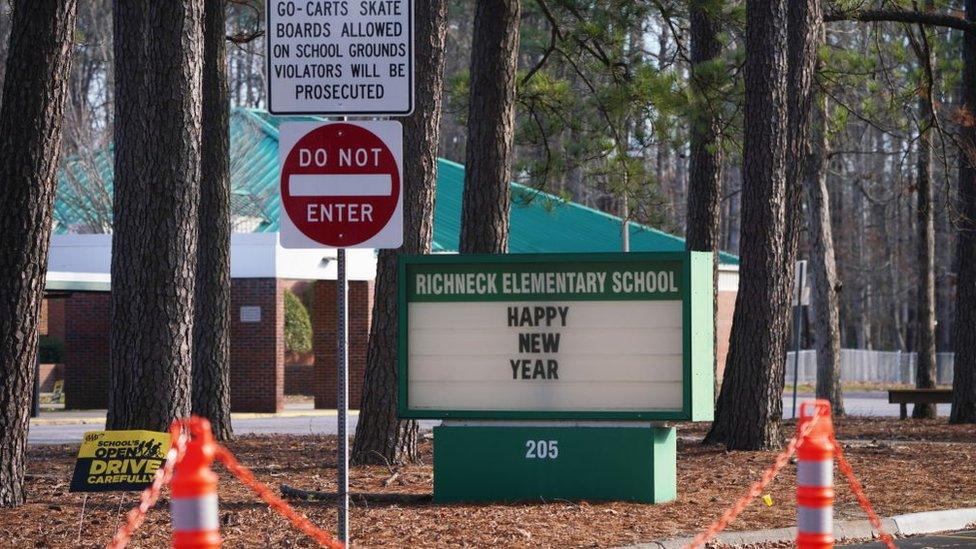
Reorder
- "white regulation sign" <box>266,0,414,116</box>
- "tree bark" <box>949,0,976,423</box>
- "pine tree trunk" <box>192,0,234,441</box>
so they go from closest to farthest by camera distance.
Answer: "white regulation sign" <box>266,0,414,116</box> < "pine tree trunk" <box>192,0,234,441</box> < "tree bark" <box>949,0,976,423</box>

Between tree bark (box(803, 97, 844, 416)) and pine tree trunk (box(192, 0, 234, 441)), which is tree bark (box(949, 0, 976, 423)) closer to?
tree bark (box(803, 97, 844, 416))

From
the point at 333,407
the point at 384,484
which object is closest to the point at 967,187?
the point at 384,484

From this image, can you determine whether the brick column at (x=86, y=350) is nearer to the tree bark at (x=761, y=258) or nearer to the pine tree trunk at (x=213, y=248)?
the pine tree trunk at (x=213, y=248)

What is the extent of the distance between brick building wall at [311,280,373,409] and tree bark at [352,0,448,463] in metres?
21.1

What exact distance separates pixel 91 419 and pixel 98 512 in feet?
71.6

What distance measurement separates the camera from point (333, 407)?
1523 inches

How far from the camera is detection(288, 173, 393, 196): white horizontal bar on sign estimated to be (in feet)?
28.1

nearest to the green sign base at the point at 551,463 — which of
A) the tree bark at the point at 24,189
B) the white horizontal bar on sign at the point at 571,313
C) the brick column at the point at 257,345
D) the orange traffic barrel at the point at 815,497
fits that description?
the white horizontal bar on sign at the point at 571,313

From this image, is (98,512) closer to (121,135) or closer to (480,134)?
(121,135)

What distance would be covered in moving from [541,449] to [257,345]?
24553 mm

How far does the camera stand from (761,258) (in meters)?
18.5

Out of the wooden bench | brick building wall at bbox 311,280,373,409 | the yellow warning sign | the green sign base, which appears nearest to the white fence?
brick building wall at bbox 311,280,373,409

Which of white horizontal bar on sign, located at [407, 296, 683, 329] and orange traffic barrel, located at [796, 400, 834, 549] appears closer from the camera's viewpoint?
orange traffic barrel, located at [796, 400, 834, 549]

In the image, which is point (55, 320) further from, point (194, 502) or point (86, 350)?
point (194, 502)
